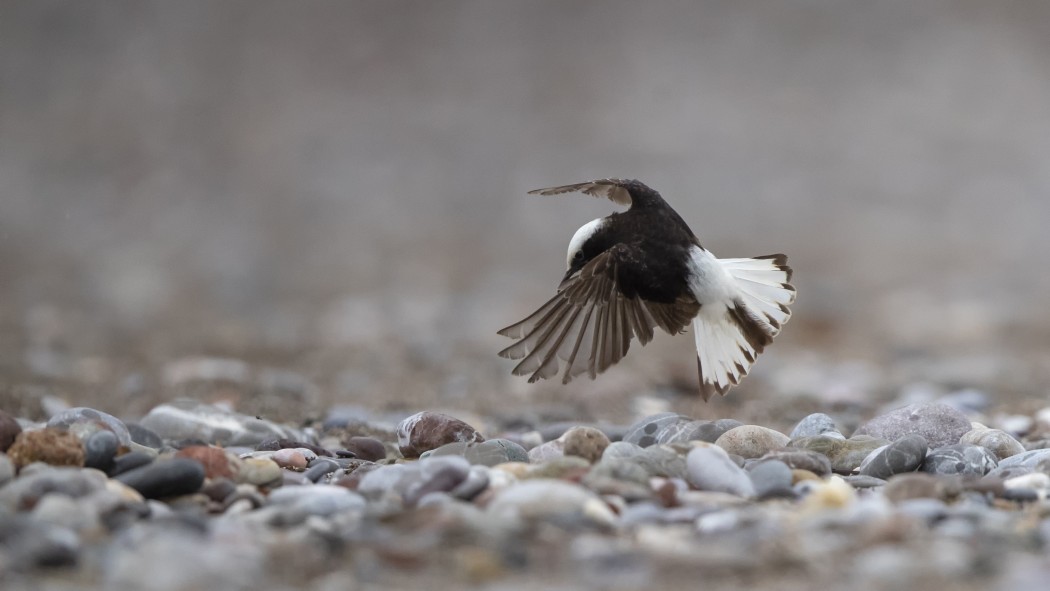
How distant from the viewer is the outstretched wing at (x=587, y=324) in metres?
4.99

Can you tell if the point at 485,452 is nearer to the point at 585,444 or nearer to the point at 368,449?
the point at 585,444

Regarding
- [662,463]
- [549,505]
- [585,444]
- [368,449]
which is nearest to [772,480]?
[662,463]

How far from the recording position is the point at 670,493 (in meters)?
3.49

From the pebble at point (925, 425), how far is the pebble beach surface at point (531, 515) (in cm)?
21

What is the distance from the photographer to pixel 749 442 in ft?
14.5

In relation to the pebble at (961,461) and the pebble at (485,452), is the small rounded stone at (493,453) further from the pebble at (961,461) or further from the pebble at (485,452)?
the pebble at (961,461)

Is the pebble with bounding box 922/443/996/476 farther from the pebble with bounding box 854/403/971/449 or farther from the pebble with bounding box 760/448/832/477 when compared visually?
the pebble with bounding box 854/403/971/449

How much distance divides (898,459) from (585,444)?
108 cm

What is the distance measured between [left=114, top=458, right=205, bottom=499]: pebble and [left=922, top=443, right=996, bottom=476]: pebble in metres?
2.42

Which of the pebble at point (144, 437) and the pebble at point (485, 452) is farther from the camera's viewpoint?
the pebble at point (144, 437)

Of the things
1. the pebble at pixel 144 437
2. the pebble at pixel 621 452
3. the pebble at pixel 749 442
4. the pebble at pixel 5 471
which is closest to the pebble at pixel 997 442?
the pebble at pixel 749 442

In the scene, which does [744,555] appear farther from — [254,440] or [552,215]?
[552,215]

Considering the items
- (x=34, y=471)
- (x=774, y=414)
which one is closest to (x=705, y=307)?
(x=774, y=414)

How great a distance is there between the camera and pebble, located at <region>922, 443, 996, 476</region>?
4.14 meters
